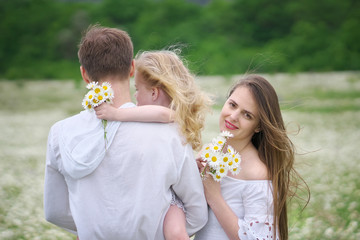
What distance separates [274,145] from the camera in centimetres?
335

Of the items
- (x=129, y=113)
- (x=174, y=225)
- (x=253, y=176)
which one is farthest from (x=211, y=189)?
(x=129, y=113)

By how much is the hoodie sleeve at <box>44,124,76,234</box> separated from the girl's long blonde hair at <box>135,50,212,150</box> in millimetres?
808

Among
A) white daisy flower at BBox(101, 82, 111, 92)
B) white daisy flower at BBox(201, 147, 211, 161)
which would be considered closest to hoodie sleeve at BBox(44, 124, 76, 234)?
white daisy flower at BBox(101, 82, 111, 92)

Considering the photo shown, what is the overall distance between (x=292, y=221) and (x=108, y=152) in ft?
12.8

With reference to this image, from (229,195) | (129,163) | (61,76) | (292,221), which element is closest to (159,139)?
(129,163)

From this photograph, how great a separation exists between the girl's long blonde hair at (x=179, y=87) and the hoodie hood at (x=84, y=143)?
36cm

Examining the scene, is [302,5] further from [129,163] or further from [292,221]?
[129,163]

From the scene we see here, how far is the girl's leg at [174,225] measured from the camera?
2.84m

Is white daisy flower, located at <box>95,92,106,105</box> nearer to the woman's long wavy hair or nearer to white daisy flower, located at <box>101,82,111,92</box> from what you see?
white daisy flower, located at <box>101,82,111,92</box>

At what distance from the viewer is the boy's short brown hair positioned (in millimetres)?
2814

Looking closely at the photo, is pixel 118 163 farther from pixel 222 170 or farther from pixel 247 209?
pixel 247 209

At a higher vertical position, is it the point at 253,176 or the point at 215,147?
the point at 215,147

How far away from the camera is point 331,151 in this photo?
412 inches

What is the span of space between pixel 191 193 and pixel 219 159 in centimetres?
29
